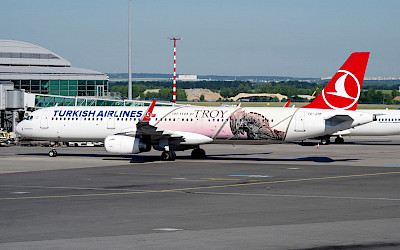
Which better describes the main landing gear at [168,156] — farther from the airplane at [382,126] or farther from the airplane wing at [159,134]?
the airplane at [382,126]

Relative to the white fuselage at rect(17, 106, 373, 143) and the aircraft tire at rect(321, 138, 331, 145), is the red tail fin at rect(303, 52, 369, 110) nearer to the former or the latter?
the white fuselage at rect(17, 106, 373, 143)

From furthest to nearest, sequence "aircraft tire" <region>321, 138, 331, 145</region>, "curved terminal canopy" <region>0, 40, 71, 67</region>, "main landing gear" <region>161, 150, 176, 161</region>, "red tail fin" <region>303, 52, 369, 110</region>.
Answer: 1. "curved terminal canopy" <region>0, 40, 71, 67</region>
2. "aircraft tire" <region>321, 138, 331, 145</region>
3. "main landing gear" <region>161, 150, 176, 161</region>
4. "red tail fin" <region>303, 52, 369, 110</region>

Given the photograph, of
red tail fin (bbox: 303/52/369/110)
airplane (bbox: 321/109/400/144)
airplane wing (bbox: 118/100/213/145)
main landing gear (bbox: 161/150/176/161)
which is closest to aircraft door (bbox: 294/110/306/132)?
red tail fin (bbox: 303/52/369/110)

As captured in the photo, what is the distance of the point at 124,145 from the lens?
46594mm

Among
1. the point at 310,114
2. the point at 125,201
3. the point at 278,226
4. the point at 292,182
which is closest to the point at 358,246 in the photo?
the point at 278,226

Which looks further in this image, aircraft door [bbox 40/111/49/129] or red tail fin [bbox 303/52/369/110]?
aircraft door [bbox 40/111/49/129]

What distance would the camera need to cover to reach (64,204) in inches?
1025

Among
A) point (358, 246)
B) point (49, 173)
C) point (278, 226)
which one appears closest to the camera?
point (358, 246)

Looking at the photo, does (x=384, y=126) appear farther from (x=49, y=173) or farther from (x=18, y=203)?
(x=18, y=203)

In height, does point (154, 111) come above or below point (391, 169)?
above

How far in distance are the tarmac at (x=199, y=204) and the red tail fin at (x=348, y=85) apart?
4471 mm

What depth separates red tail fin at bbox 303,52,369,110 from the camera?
47.3 meters

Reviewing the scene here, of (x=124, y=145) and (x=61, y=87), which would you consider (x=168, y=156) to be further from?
(x=61, y=87)

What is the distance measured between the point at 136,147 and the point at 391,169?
1788 cm
